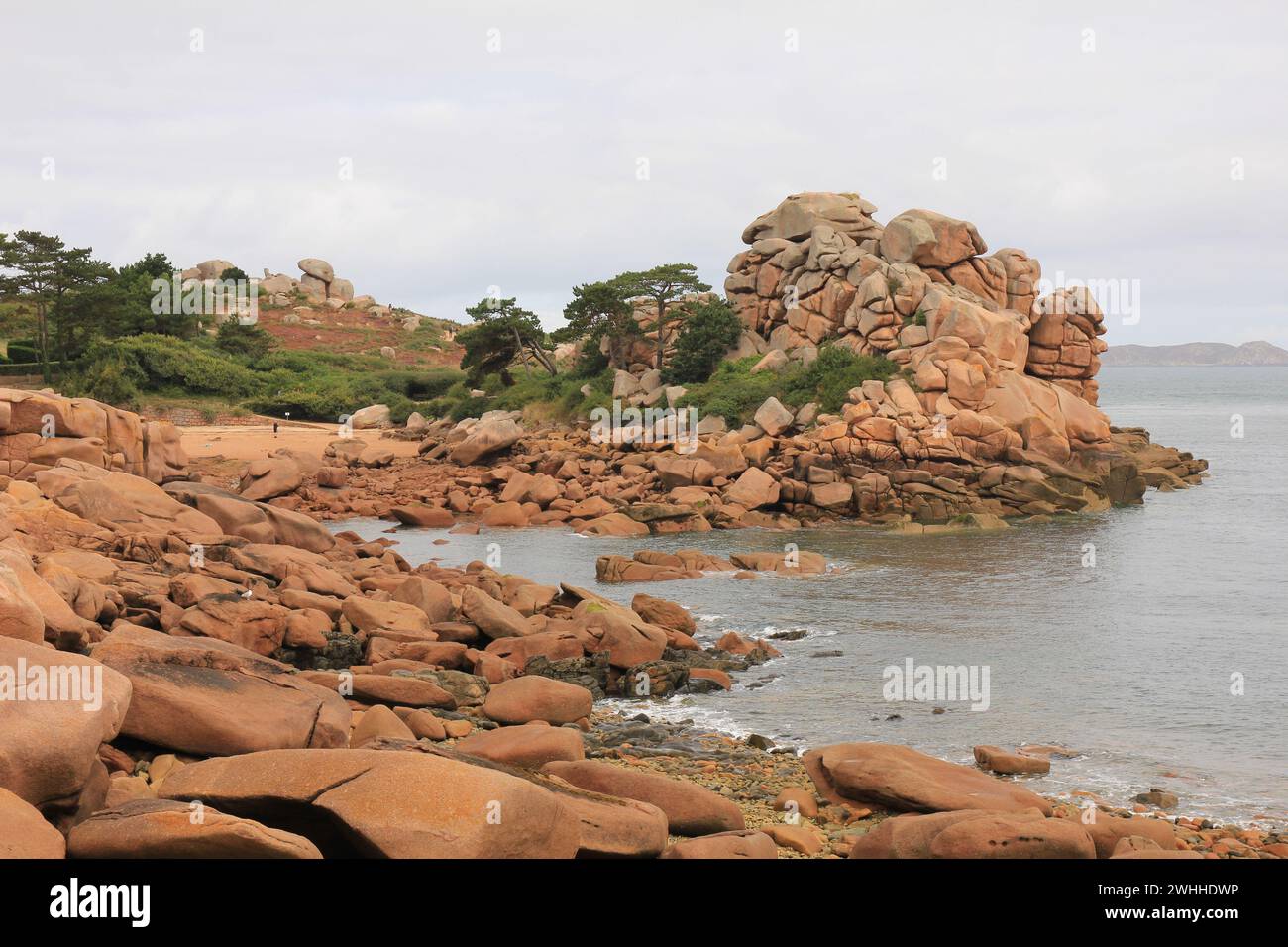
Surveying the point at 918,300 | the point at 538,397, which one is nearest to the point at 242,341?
the point at 538,397

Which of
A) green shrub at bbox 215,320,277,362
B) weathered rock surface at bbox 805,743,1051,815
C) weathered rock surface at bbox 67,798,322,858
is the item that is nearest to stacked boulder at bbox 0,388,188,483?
weathered rock surface at bbox 67,798,322,858

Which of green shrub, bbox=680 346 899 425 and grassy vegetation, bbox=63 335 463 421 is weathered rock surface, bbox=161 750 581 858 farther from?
grassy vegetation, bbox=63 335 463 421

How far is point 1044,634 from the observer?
22.3 meters

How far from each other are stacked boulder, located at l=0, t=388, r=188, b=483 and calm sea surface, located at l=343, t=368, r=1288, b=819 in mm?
7211

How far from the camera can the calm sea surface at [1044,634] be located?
50.9 feet

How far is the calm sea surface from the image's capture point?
50.9ft

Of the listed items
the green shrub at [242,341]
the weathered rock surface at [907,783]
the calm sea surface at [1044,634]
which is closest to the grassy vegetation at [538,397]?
the green shrub at [242,341]

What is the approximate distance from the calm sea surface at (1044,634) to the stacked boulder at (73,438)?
23.7 ft

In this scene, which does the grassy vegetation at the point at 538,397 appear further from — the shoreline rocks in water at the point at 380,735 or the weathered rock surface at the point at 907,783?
Result: the weathered rock surface at the point at 907,783

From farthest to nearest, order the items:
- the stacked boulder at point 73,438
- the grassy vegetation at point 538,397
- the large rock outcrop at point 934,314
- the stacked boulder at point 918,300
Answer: the grassy vegetation at point 538,397
the stacked boulder at point 918,300
the large rock outcrop at point 934,314
the stacked boulder at point 73,438

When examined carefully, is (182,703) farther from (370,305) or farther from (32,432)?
(370,305)

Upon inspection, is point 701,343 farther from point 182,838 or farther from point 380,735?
point 182,838

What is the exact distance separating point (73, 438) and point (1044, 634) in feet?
72.0
